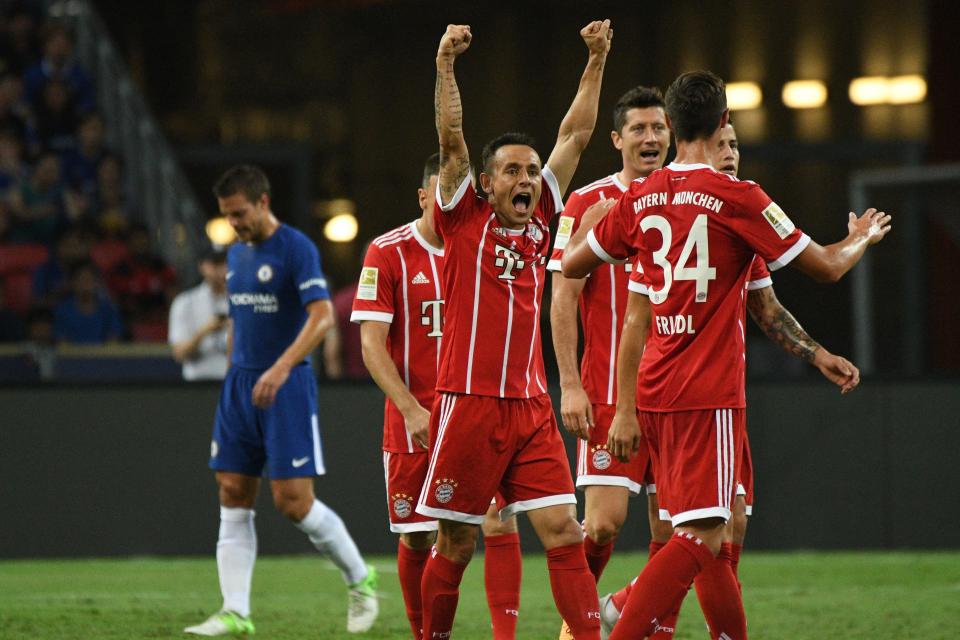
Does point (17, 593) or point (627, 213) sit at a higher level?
point (627, 213)

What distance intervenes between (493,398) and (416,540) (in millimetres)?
1139

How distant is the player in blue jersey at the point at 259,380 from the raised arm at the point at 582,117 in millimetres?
1917

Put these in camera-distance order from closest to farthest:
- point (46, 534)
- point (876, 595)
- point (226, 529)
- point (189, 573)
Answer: point (226, 529) → point (876, 595) → point (189, 573) → point (46, 534)

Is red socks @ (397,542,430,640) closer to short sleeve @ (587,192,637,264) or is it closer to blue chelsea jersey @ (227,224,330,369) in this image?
blue chelsea jersey @ (227,224,330,369)

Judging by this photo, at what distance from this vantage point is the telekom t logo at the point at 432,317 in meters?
6.31

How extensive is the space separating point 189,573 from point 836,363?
600 cm

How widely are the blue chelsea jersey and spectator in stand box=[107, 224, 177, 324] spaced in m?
5.89

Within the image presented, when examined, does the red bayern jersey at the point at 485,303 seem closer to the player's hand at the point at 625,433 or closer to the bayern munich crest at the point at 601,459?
the player's hand at the point at 625,433

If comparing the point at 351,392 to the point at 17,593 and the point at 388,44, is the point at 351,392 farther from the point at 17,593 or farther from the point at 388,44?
the point at 388,44

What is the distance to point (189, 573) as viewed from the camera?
989 cm

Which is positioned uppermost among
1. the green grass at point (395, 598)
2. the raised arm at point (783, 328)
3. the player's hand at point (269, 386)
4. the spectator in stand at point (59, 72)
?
the spectator in stand at point (59, 72)

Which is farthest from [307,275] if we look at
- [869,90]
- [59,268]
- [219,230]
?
[869,90]

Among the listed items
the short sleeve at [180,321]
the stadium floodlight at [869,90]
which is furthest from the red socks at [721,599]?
the stadium floodlight at [869,90]

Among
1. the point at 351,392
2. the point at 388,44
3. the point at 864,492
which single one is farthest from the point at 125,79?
the point at 864,492
